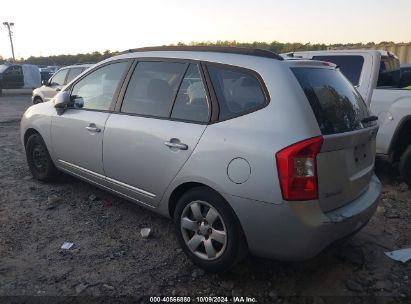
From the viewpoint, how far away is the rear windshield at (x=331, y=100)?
8.59 ft

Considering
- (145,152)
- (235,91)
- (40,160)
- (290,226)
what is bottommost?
(40,160)

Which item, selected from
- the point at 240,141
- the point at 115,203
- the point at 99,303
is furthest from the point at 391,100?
the point at 99,303

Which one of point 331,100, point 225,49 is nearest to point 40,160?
point 225,49

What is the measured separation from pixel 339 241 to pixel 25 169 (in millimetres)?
4907

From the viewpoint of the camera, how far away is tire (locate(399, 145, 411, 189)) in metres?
4.95

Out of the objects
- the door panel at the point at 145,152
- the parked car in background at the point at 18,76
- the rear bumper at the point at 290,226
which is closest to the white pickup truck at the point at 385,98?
the door panel at the point at 145,152

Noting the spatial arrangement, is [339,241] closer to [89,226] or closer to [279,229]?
[279,229]

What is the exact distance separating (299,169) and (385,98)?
132 inches

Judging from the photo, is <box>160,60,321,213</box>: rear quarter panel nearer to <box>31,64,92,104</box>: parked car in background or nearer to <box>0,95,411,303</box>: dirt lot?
<box>0,95,411,303</box>: dirt lot

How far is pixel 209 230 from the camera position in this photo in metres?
2.91

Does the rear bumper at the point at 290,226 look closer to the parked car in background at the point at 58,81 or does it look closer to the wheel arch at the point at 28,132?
the wheel arch at the point at 28,132

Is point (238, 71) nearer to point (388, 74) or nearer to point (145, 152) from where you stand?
point (145, 152)

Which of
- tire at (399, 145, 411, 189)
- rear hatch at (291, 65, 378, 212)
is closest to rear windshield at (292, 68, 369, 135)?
rear hatch at (291, 65, 378, 212)

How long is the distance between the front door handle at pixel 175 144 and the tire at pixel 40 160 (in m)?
2.43
